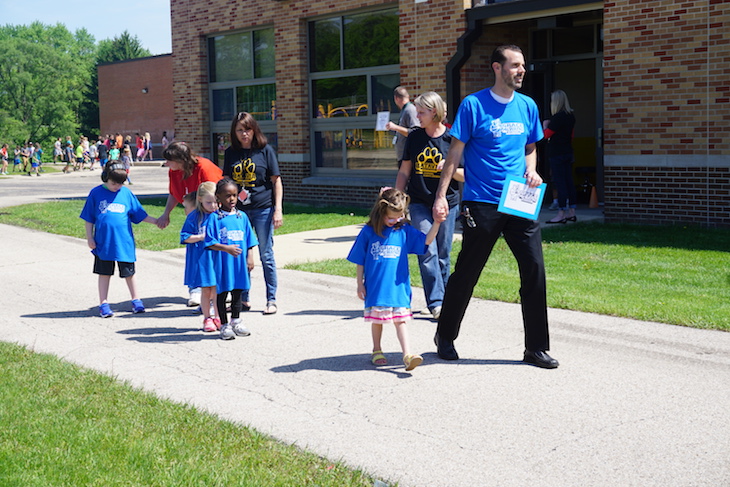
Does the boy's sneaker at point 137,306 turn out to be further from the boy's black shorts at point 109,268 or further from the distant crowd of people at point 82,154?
the distant crowd of people at point 82,154

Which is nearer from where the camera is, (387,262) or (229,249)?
(387,262)

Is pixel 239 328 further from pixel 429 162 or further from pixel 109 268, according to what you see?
pixel 429 162

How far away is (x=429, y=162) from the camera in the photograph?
726cm

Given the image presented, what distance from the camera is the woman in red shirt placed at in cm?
797

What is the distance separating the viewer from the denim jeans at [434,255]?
7.39m

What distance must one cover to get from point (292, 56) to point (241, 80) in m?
2.34

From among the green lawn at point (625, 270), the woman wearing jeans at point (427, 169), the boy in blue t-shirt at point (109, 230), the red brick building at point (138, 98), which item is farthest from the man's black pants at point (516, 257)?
the red brick building at point (138, 98)

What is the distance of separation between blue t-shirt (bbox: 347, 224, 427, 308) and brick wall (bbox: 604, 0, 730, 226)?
7.32 m

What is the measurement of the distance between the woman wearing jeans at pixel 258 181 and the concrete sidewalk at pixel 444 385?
2.00ft

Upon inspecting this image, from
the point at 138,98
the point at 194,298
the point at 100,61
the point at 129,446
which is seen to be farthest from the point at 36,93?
the point at 129,446

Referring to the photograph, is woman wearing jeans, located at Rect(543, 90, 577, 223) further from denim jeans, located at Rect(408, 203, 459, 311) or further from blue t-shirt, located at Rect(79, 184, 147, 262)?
blue t-shirt, located at Rect(79, 184, 147, 262)

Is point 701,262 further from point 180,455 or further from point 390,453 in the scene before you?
point 180,455

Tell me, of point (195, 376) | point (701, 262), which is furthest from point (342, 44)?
point (195, 376)

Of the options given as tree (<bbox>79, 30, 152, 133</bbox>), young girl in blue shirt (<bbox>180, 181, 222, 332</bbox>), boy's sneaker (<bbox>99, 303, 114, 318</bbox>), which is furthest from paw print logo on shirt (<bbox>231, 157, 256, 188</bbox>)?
tree (<bbox>79, 30, 152, 133</bbox>)
